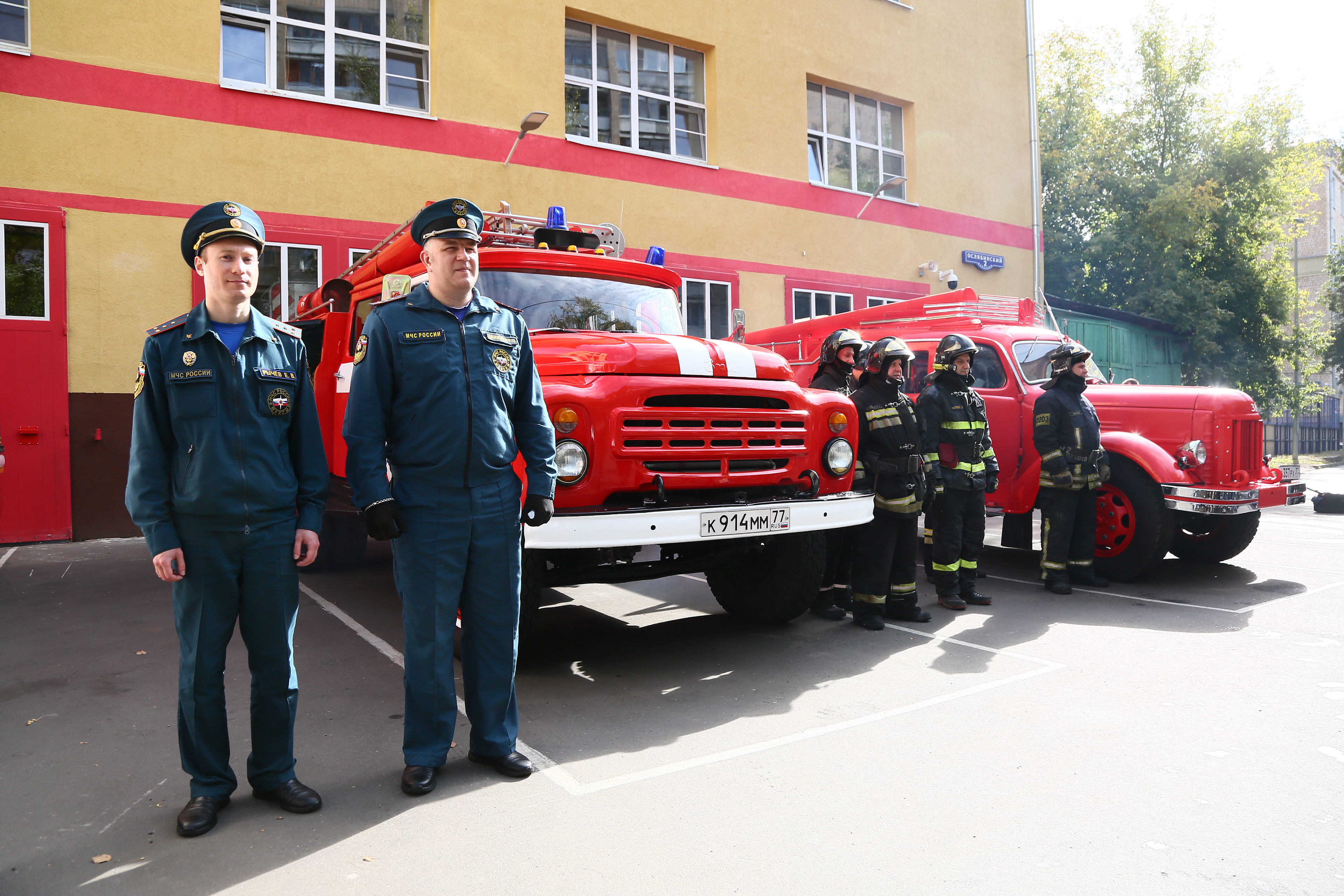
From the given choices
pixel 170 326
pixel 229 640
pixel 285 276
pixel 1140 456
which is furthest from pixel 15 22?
pixel 1140 456

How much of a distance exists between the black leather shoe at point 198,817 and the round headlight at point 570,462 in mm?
1947

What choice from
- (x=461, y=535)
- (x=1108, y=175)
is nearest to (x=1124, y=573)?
(x=461, y=535)

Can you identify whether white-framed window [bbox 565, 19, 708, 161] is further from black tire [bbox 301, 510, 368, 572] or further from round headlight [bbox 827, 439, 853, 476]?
round headlight [bbox 827, 439, 853, 476]

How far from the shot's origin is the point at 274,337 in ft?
10.9

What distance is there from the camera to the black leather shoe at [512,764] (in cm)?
356

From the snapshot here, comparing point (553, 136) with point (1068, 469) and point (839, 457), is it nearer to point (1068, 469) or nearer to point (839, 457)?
point (1068, 469)

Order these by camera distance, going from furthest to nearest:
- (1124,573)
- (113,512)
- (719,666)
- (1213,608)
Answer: (113,512) → (1124,573) → (1213,608) → (719,666)

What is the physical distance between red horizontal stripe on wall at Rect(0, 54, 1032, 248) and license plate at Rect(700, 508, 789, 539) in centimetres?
910

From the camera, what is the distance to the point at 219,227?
10.1 ft

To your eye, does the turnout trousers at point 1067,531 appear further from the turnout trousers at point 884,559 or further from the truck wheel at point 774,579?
the truck wheel at point 774,579

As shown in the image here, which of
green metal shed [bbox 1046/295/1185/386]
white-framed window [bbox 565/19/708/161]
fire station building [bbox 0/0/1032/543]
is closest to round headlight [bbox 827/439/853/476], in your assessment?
fire station building [bbox 0/0/1032/543]

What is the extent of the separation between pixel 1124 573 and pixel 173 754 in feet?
22.9

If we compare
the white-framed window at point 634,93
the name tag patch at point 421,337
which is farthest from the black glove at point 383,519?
the white-framed window at point 634,93

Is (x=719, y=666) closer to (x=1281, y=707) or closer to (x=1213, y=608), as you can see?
(x=1281, y=707)
